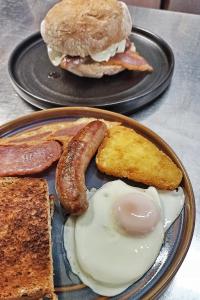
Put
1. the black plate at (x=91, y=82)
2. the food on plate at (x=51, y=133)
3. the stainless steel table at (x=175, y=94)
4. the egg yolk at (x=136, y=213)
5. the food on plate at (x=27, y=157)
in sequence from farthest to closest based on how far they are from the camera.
Answer: the black plate at (x=91, y=82) → the food on plate at (x=51, y=133) → the food on plate at (x=27, y=157) → the stainless steel table at (x=175, y=94) → the egg yolk at (x=136, y=213)

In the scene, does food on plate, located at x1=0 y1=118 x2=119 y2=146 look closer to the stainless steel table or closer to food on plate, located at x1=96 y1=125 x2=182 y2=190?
food on plate, located at x1=96 y1=125 x2=182 y2=190

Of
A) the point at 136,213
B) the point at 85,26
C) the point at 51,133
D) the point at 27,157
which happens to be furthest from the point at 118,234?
the point at 85,26

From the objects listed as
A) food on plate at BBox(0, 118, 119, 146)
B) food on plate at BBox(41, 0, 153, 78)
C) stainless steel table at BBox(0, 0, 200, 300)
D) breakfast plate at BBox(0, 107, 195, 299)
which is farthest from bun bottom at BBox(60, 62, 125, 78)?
breakfast plate at BBox(0, 107, 195, 299)

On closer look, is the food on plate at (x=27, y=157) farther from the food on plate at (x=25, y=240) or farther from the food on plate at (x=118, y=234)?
the food on plate at (x=118, y=234)

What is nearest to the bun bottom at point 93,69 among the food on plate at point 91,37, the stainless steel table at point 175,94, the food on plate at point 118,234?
the food on plate at point 91,37

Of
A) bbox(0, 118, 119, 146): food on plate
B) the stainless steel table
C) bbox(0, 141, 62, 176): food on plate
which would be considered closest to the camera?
the stainless steel table

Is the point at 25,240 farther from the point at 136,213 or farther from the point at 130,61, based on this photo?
the point at 130,61

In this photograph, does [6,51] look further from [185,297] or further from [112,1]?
[185,297]
